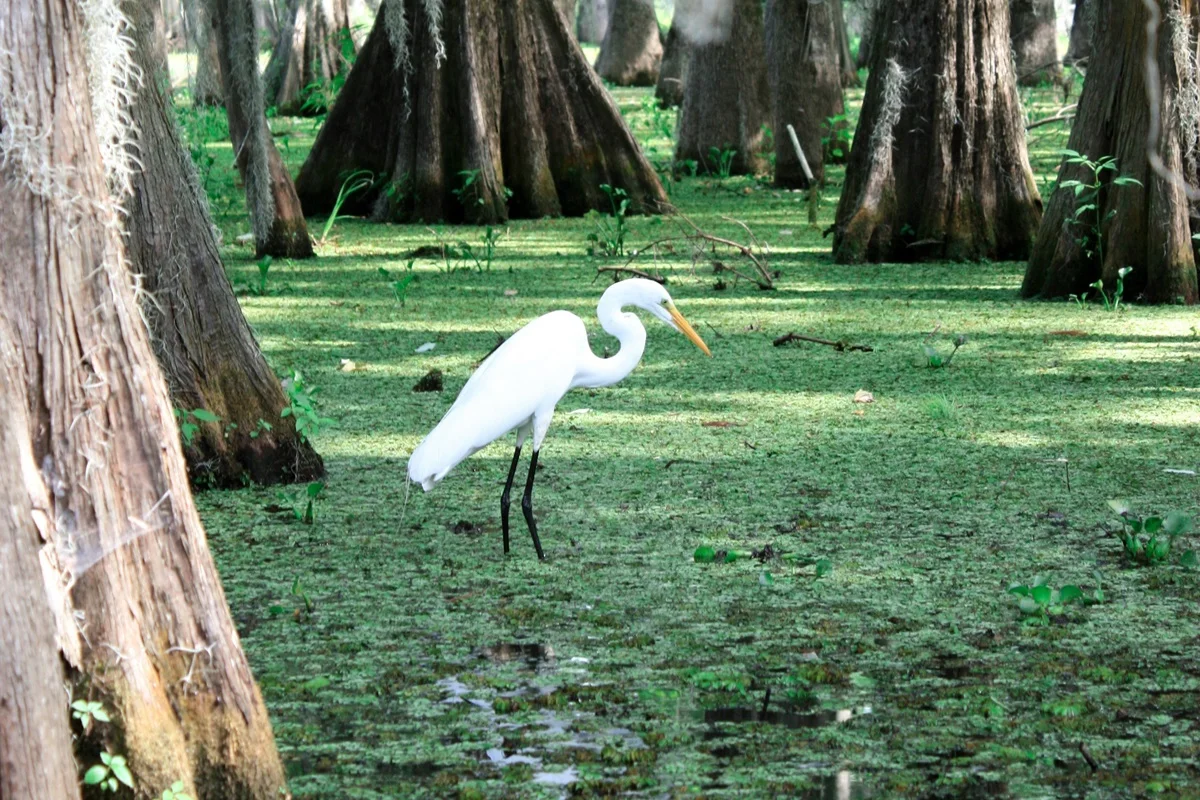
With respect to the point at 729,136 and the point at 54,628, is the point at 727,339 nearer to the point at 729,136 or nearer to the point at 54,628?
the point at 54,628

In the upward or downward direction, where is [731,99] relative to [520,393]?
upward

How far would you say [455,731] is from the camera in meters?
2.80

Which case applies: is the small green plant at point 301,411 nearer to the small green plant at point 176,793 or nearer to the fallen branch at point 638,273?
the small green plant at point 176,793

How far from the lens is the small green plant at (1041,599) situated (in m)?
3.27

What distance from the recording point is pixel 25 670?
1.93 metres

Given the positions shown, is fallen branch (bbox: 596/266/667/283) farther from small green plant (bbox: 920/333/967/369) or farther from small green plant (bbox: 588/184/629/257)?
small green plant (bbox: 920/333/967/369)

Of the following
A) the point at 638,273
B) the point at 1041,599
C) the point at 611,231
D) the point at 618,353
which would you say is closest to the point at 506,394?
the point at 618,353

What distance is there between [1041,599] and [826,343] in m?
3.04

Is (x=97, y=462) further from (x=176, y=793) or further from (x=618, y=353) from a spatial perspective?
(x=618, y=353)

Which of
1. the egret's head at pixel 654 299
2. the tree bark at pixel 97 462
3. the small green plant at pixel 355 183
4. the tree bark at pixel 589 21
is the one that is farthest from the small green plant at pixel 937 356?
the tree bark at pixel 589 21

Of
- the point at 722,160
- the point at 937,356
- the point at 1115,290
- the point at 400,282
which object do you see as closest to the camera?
the point at 937,356

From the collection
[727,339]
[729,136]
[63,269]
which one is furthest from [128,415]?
[729,136]

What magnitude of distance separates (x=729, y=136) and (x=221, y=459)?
29.5 ft

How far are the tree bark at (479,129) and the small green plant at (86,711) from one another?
7646 millimetres
